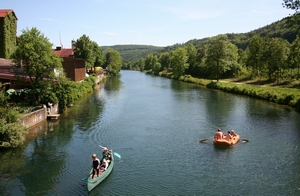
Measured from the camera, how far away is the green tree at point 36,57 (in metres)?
33.3

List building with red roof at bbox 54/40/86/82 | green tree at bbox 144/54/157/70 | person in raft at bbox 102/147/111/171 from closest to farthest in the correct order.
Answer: person in raft at bbox 102/147/111/171, building with red roof at bbox 54/40/86/82, green tree at bbox 144/54/157/70

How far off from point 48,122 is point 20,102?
243 inches

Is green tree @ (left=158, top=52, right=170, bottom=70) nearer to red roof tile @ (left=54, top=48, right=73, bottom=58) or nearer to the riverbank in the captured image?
red roof tile @ (left=54, top=48, right=73, bottom=58)

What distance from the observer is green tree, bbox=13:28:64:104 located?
109 feet

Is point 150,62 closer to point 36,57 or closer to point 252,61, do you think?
point 252,61

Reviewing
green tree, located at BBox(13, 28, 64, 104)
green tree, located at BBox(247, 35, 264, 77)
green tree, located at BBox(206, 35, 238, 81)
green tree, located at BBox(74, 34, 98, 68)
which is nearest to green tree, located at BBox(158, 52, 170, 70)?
green tree, located at BBox(206, 35, 238, 81)

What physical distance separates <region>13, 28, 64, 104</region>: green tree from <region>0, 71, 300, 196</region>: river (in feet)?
18.7

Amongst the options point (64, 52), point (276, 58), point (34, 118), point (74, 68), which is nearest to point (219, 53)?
point (276, 58)

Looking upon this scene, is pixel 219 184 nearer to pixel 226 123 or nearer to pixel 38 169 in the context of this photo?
pixel 38 169

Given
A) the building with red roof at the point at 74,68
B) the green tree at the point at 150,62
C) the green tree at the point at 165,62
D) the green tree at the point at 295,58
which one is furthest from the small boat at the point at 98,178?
the green tree at the point at 150,62

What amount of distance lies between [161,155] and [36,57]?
19.9 metres

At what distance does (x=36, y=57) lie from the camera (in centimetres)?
3344

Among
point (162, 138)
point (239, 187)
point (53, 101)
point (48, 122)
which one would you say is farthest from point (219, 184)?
point (53, 101)

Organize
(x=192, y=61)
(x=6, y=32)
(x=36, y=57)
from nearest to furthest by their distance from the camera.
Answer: (x=36, y=57) → (x=6, y=32) → (x=192, y=61)
